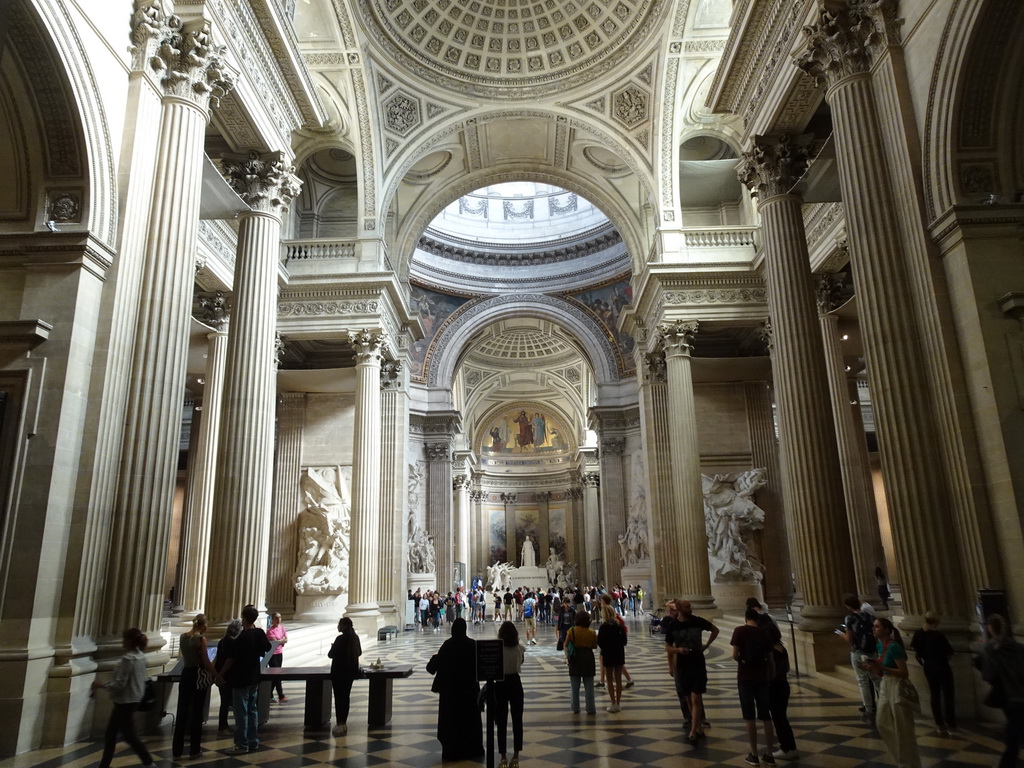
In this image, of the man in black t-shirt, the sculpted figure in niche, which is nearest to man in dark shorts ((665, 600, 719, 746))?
the man in black t-shirt

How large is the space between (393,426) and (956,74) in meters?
15.8

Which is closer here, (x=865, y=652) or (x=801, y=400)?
(x=865, y=652)

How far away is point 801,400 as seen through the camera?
31.1 ft

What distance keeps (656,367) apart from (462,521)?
82.7 ft

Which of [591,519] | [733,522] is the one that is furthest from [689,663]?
[591,519]

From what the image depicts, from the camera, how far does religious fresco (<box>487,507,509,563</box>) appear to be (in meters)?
48.0

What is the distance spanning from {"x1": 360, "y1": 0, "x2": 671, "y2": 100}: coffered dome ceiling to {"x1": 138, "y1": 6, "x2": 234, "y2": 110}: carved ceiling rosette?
31.5 feet

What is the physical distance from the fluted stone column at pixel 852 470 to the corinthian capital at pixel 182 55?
35.5 feet

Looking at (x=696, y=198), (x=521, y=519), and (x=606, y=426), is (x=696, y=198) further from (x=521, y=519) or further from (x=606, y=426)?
(x=521, y=519)

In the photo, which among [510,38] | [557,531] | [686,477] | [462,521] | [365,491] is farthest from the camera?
[557,531]

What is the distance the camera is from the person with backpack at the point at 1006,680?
14.0 feet

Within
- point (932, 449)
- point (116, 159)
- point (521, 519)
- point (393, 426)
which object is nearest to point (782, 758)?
point (932, 449)

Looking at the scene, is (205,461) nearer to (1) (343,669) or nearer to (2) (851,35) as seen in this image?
(1) (343,669)

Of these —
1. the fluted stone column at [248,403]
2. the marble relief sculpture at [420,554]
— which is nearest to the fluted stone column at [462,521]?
the marble relief sculpture at [420,554]
